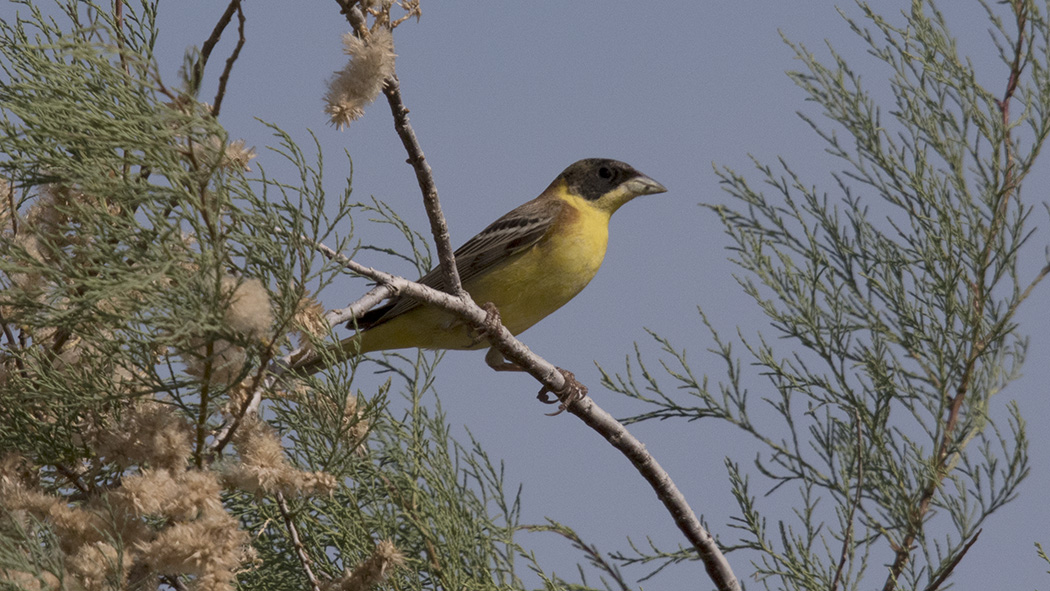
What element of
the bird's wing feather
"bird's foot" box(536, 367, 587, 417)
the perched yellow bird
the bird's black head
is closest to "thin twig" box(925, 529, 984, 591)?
"bird's foot" box(536, 367, 587, 417)

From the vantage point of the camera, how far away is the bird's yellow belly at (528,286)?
5730 millimetres

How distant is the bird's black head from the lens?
7.13 metres

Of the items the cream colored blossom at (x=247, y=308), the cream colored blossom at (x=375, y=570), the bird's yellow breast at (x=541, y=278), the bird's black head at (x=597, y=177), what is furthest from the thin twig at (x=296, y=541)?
the bird's black head at (x=597, y=177)

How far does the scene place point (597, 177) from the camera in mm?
7223

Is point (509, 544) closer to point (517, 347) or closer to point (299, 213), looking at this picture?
point (517, 347)

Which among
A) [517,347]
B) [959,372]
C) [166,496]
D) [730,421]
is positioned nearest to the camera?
[166,496]

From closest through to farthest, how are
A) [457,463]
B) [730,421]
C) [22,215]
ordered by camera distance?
[22,215], [457,463], [730,421]

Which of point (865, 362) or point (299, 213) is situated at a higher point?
point (865, 362)

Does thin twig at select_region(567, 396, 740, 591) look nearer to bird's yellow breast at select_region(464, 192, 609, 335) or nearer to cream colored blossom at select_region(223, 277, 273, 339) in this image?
bird's yellow breast at select_region(464, 192, 609, 335)

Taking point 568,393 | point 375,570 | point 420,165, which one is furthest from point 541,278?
point 375,570

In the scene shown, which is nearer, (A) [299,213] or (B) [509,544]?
(A) [299,213]

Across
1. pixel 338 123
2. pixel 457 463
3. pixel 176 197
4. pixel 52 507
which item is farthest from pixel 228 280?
pixel 457 463

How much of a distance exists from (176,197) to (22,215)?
943 mm

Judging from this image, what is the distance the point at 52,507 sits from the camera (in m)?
2.62
